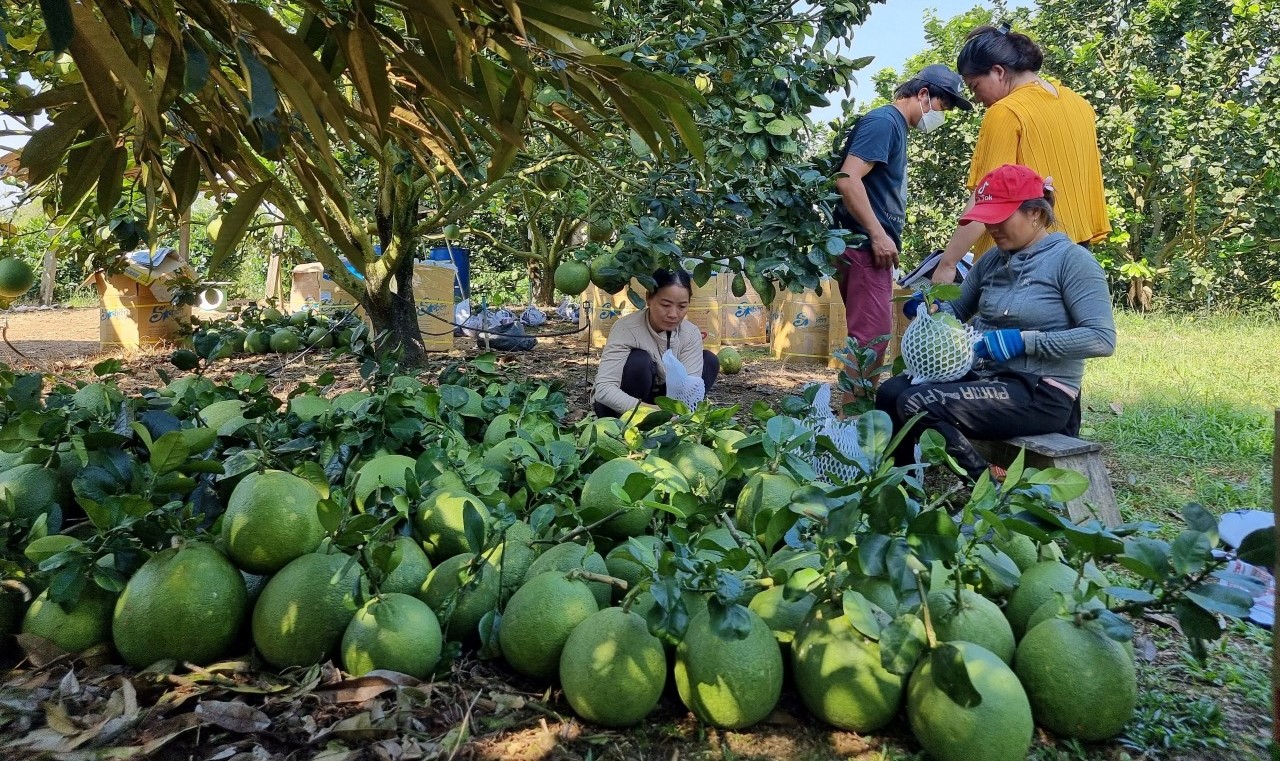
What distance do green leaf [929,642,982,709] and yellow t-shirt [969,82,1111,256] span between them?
2.47 m

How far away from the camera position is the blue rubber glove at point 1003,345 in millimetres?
2783

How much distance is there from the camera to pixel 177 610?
1.48 meters

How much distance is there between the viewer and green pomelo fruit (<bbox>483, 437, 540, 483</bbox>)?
202 cm

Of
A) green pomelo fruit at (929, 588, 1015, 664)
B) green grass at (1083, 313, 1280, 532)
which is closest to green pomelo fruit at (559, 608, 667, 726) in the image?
green pomelo fruit at (929, 588, 1015, 664)

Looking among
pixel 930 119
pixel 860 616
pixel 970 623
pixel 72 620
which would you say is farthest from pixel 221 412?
pixel 930 119

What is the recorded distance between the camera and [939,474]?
3.19 m

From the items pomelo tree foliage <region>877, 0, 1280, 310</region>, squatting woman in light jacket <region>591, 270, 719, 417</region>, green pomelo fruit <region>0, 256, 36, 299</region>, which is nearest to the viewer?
squatting woman in light jacket <region>591, 270, 719, 417</region>

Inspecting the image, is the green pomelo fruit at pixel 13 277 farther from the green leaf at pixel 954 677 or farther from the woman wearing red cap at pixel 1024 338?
the green leaf at pixel 954 677

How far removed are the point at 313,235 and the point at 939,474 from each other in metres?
2.92

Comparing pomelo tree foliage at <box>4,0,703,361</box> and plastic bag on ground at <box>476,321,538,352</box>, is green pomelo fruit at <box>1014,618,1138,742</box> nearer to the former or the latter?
pomelo tree foliage at <box>4,0,703,361</box>

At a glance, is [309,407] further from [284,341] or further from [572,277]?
[284,341]

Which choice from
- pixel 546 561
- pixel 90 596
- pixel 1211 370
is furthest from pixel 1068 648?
pixel 1211 370

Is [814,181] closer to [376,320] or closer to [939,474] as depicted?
[939,474]

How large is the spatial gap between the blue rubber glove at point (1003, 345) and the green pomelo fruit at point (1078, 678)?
152 cm
